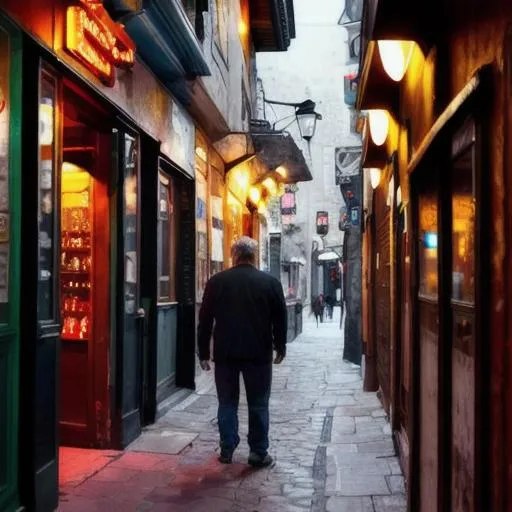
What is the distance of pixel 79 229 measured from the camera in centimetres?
763

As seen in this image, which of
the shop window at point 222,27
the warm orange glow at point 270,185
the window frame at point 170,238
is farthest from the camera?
the warm orange glow at point 270,185

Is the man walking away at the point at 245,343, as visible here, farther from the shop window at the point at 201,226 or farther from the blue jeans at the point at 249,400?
the shop window at the point at 201,226

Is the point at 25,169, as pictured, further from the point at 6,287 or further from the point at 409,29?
the point at 409,29

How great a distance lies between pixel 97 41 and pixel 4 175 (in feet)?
6.40

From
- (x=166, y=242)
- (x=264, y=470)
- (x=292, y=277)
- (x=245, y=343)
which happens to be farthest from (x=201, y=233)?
(x=292, y=277)

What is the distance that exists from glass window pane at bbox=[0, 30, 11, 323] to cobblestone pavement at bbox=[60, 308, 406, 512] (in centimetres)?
178

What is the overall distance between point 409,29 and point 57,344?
3273mm

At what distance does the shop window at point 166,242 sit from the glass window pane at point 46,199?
418 cm

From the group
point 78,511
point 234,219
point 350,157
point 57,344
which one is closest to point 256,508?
point 78,511

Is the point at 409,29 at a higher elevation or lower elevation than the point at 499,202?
higher

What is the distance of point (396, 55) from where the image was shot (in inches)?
206

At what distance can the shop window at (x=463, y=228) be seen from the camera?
3161mm

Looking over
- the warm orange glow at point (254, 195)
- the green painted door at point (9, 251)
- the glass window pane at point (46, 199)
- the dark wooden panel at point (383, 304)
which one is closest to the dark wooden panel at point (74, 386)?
the glass window pane at point (46, 199)

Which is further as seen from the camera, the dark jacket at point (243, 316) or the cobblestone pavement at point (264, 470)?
the dark jacket at point (243, 316)
